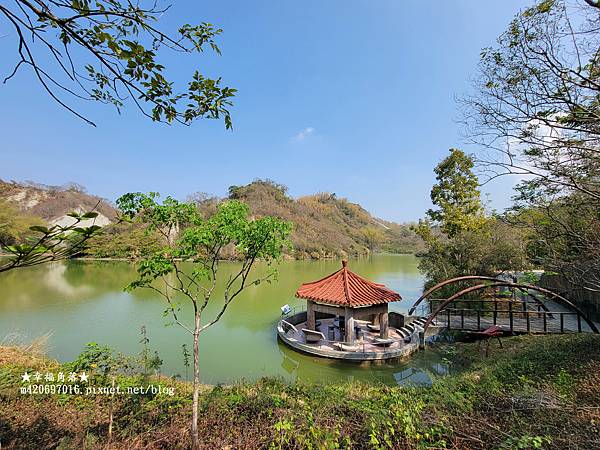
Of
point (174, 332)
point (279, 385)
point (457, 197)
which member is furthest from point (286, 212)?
point (279, 385)

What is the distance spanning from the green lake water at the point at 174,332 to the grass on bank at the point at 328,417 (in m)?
1.75

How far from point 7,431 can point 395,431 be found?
12.5 ft

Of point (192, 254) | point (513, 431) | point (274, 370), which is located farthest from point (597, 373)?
point (274, 370)

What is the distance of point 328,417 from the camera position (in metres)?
2.89

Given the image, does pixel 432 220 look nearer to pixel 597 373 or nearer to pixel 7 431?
pixel 597 373

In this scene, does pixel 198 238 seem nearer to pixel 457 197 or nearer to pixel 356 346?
pixel 356 346

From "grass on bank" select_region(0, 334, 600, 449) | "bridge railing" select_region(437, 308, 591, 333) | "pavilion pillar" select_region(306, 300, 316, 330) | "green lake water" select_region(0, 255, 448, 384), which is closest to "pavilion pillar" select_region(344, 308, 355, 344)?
"green lake water" select_region(0, 255, 448, 384)

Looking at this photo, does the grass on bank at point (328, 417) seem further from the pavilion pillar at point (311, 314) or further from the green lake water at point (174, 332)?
the pavilion pillar at point (311, 314)

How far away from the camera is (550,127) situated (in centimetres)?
319

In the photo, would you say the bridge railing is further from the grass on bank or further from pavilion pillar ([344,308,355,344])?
the grass on bank

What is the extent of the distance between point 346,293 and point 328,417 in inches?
192

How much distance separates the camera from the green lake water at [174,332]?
6.66m

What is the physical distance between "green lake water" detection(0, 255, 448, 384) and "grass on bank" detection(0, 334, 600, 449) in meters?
1.75

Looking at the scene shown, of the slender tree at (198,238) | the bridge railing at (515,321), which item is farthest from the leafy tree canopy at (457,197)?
the slender tree at (198,238)
